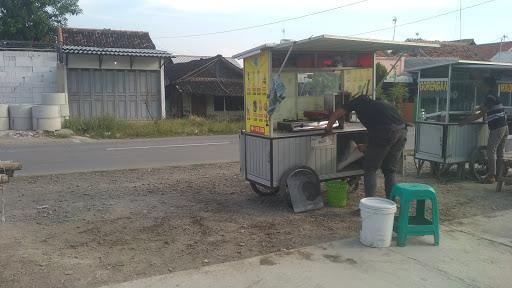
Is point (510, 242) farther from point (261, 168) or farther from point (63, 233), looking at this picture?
point (63, 233)

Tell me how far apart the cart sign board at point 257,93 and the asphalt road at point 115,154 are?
4557 mm

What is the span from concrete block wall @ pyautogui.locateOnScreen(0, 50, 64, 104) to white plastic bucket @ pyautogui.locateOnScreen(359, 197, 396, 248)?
19737 mm

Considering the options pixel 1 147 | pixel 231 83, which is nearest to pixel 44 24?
pixel 231 83

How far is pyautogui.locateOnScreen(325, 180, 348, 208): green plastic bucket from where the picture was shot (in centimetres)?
696

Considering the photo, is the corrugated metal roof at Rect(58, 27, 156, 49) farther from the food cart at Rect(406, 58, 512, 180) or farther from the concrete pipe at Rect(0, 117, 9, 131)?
the food cart at Rect(406, 58, 512, 180)

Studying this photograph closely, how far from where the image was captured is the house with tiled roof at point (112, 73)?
22.2 metres

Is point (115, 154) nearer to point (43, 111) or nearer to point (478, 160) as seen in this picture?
point (43, 111)

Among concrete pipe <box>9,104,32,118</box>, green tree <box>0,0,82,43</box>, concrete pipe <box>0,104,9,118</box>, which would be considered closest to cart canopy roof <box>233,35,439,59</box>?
concrete pipe <box>9,104,32,118</box>

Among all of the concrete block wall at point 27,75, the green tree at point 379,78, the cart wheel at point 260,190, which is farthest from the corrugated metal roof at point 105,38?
the cart wheel at point 260,190

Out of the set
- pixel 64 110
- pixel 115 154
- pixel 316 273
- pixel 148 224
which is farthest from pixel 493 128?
pixel 64 110

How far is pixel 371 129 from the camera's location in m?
6.45

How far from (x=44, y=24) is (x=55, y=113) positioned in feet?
44.5

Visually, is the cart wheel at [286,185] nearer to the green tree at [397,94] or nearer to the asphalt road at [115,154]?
the asphalt road at [115,154]

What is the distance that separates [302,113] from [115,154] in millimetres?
7274
